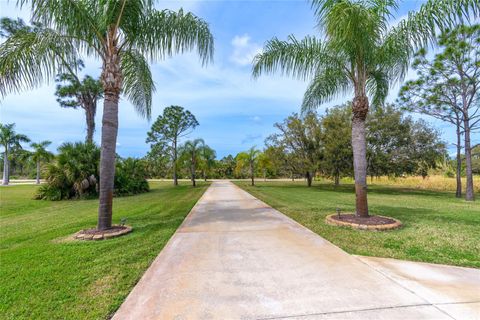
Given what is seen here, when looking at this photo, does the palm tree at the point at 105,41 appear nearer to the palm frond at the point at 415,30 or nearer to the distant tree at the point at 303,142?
the palm frond at the point at 415,30

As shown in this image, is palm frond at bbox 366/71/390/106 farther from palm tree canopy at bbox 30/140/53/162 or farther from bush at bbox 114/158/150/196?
palm tree canopy at bbox 30/140/53/162

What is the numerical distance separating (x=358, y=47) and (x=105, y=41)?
20.4ft

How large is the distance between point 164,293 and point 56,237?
4185 millimetres

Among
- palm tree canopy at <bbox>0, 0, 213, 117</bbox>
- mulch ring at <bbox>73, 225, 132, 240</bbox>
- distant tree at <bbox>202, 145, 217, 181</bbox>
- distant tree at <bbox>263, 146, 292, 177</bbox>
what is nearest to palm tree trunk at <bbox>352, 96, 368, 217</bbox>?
palm tree canopy at <bbox>0, 0, 213, 117</bbox>

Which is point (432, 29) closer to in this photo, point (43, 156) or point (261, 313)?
point (261, 313)

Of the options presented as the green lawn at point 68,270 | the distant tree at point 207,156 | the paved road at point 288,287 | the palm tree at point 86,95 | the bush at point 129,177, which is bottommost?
the green lawn at point 68,270

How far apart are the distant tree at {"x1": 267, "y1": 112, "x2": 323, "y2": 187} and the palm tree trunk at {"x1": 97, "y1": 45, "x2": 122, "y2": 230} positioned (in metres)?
17.4

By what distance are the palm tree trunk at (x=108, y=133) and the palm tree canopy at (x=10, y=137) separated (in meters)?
34.1

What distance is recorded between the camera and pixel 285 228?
6.02m

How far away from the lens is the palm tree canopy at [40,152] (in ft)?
96.5

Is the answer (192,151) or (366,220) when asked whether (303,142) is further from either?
(366,220)

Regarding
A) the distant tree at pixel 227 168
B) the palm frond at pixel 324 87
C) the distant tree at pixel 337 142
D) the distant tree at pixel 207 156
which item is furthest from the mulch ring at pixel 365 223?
the distant tree at pixel 227 168

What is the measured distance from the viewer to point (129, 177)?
18078mm

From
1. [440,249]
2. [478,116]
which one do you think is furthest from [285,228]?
[478,116]
